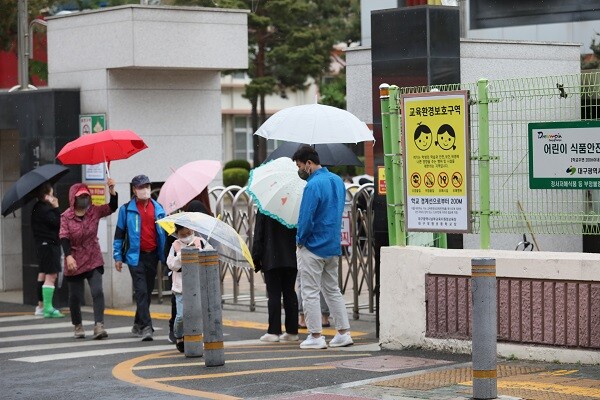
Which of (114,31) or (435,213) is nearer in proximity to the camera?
(435,213)

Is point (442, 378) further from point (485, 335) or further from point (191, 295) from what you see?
point (191, 295)

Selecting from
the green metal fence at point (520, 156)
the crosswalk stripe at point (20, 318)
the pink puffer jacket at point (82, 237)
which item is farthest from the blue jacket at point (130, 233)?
the green metal fence at point (520, 156)

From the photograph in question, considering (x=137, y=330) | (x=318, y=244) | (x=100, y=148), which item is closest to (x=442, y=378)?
(x=318, y=244)

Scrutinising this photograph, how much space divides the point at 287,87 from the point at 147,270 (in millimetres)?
42044

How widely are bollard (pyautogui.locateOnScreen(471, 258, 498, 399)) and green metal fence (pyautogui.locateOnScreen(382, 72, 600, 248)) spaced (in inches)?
87.3

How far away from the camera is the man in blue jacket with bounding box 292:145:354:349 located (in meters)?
12.1

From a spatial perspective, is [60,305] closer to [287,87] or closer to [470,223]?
[470,223]

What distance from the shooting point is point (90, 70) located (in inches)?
669

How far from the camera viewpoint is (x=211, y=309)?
10828mm

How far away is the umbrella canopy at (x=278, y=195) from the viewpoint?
12.7 m

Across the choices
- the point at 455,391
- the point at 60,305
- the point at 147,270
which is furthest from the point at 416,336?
the point at 60,305

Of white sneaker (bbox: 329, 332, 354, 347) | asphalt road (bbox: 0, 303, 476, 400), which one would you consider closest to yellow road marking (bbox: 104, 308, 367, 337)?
asphalt road (bbox: 0, 303, 476, 400)

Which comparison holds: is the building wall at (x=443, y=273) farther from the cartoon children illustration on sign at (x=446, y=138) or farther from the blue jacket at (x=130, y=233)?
the blue jacket at (x=130, y=233)

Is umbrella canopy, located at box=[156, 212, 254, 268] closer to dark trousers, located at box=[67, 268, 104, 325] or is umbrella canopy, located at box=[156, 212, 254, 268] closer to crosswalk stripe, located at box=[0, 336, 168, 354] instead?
crosswalk stripe, located at box=[0, 336, 168, 354]
